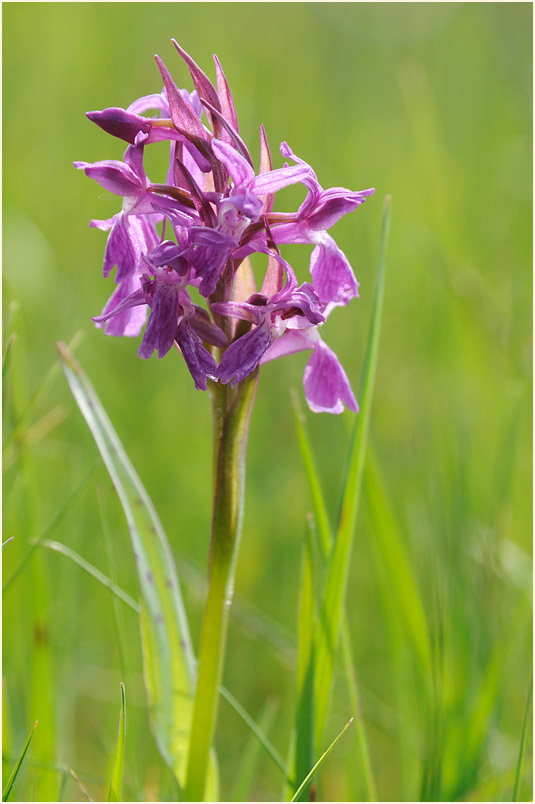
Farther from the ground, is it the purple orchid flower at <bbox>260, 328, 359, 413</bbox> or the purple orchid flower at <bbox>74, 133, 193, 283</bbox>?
the purple orchid flower at <bbox>74, 133, 193, 283</bbox>

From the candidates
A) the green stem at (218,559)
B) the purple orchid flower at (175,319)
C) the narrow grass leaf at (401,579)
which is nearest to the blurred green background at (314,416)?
the narrow grass leaf at (401,579)

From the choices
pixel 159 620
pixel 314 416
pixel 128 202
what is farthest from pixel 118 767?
pixel 314 416

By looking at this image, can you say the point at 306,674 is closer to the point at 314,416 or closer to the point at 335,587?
the point at 335,587

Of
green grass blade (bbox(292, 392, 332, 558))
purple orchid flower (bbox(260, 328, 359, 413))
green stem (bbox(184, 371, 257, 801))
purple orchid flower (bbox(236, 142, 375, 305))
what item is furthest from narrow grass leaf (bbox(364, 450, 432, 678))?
purple orchid flower (bbox(236, 142, 375, 305))

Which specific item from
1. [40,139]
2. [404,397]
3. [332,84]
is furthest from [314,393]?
[332,84]

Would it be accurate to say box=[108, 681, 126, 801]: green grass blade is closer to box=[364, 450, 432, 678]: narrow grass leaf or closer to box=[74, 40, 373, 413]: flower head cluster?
box=[74, 40, 373, 413]: flower head cluster
